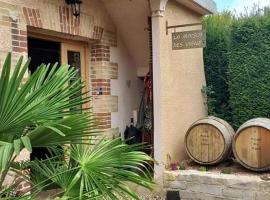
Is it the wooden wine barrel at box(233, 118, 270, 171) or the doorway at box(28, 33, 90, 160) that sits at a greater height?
the doorway at box(28, 33, 90, 160)

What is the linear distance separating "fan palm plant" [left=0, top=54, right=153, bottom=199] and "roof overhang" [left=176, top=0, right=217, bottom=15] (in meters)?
4.07

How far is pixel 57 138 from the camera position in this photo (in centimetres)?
262

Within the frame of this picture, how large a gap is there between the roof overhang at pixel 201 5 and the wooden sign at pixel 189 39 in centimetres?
84

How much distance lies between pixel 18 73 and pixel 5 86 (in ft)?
0.39

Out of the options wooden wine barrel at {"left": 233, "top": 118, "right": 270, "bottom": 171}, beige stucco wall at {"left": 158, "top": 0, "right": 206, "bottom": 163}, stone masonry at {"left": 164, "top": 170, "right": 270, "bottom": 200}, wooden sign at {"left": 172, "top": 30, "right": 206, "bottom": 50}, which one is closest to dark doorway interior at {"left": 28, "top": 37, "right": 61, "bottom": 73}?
beige stucco wall at {"left": 158, "top": 0, "right": 206, "bottom": 163}

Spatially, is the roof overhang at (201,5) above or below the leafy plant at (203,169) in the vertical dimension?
above

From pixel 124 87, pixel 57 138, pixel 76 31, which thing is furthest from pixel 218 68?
pixel 57 138

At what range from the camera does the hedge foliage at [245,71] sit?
7.16 meters

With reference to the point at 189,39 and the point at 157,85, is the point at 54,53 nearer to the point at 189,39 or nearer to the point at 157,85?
the point at 157,85

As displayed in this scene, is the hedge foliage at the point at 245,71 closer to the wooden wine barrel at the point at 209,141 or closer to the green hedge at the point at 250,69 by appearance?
the green hedge at the point at 250,69

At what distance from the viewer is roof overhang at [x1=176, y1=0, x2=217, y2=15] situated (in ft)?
21.9

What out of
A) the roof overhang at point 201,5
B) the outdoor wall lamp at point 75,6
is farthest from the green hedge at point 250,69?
the outdoor wall lamp at point 75,6

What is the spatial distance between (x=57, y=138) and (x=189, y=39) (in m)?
3.70

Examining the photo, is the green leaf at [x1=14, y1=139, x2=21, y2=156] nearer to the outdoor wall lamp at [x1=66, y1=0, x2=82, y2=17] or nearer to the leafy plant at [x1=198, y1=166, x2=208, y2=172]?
the outdoor wall lamp at [x1=66, y1=0, x2=82, y2=17]
